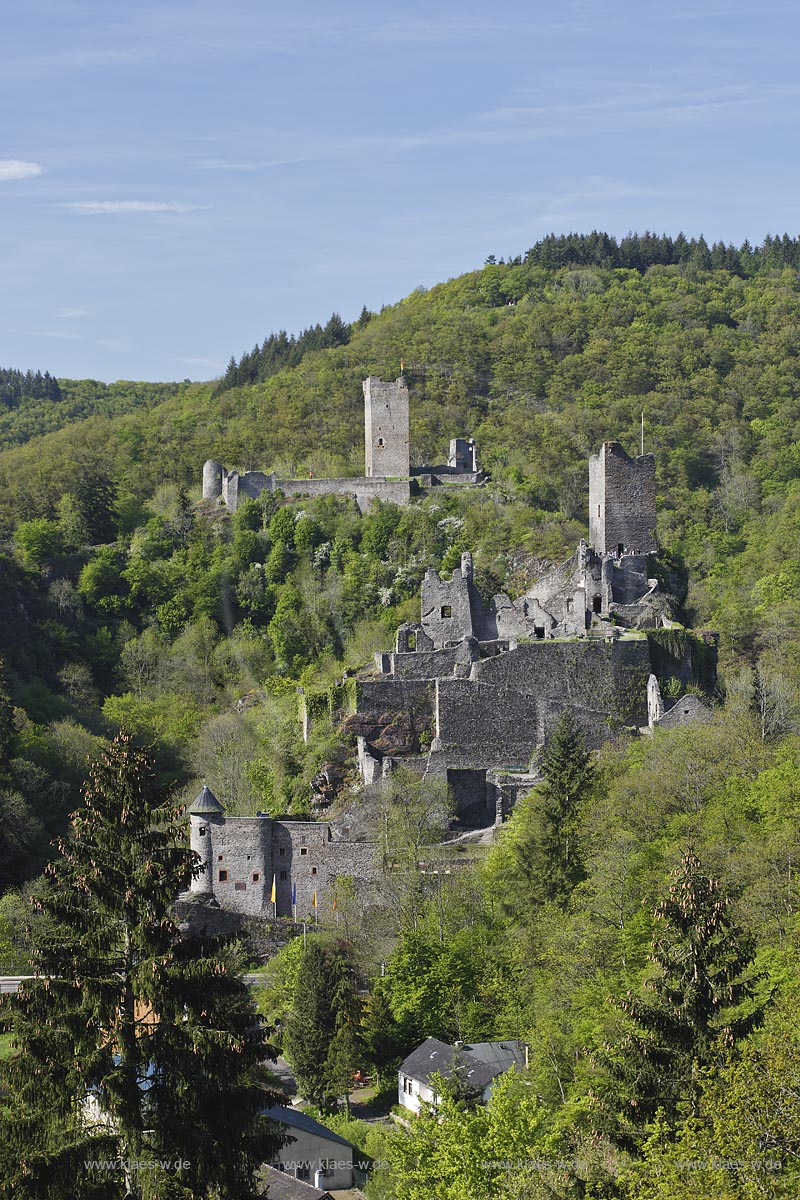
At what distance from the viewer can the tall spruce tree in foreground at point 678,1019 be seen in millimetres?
23750

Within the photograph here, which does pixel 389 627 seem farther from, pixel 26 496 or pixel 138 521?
pixel 26 496

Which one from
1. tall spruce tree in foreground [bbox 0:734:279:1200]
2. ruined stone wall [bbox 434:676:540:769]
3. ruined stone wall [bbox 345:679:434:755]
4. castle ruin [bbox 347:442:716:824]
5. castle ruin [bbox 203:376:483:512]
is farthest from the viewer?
castle ruin [bbox 203:376:483:512]

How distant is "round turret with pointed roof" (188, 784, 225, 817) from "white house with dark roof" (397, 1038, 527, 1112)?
9223 mm

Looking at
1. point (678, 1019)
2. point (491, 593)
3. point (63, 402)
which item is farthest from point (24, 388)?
point (678, 1019)

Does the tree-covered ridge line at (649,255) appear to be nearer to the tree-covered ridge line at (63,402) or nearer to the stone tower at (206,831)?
the tree-covered ridge line at (63,402)

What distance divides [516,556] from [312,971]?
25667mm

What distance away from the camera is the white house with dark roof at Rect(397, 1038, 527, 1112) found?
36.7 meters

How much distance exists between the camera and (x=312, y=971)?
4094 cm

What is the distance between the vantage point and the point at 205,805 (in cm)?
4578

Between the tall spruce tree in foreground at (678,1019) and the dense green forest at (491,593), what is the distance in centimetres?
6

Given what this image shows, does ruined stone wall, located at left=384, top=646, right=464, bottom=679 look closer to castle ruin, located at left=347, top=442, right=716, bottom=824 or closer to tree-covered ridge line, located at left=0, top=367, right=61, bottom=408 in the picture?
castle ruin, located at left=347, top=442, right=716, bottom=824

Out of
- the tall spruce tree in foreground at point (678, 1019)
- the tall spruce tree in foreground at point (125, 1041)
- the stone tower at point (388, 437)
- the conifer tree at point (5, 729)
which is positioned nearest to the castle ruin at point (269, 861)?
the conifer tree at point (5, 729)

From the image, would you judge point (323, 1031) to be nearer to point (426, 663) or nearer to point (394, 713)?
point (394, 713)

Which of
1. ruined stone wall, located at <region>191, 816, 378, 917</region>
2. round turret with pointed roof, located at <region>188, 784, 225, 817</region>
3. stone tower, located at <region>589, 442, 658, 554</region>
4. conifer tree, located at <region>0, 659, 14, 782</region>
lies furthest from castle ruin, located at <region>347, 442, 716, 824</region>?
conifer tree, located at <region>0, 659, 14, 782</region>
